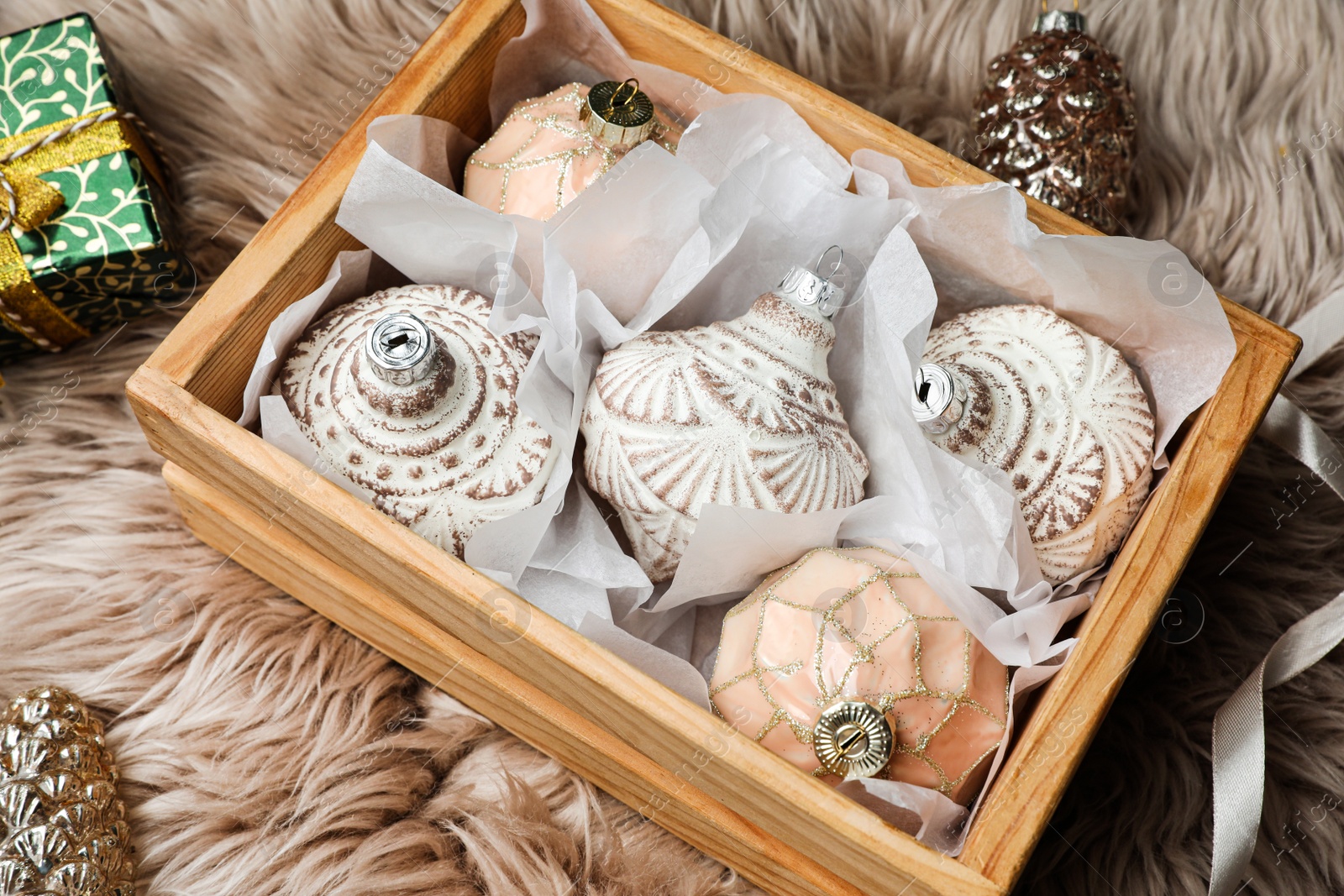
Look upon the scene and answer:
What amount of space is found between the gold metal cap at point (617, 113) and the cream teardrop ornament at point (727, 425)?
0.39ft

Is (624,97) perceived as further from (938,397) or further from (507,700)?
(507,700)

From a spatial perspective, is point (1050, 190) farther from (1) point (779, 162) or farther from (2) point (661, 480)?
(2) point (661, 480)

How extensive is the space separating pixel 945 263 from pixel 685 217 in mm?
158

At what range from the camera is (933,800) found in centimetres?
53

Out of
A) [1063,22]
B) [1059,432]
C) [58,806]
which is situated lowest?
[58,806]

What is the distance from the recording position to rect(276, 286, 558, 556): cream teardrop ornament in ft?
1.80

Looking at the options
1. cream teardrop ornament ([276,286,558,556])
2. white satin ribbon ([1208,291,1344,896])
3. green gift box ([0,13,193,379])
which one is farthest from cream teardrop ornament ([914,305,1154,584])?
green gift box ([0,13,193,379])

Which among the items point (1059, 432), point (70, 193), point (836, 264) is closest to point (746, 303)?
point (836, 264)

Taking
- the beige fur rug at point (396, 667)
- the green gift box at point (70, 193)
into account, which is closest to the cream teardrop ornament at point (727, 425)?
the beige fur rug at point (396, 667)

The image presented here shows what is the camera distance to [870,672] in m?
0.53

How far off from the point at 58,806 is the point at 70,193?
0.37 meters

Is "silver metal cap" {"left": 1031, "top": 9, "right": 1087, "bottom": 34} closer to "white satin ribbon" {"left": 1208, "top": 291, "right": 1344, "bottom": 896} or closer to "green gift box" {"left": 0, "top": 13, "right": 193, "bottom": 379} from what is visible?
"white satin ribbon" {"left": 1208, "top": 291, "right": 1344, "bottom": 896}

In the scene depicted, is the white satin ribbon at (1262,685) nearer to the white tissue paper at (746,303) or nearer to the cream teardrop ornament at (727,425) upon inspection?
the white tissue paper at (746,303)

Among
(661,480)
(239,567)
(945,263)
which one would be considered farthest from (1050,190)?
(239,567)
